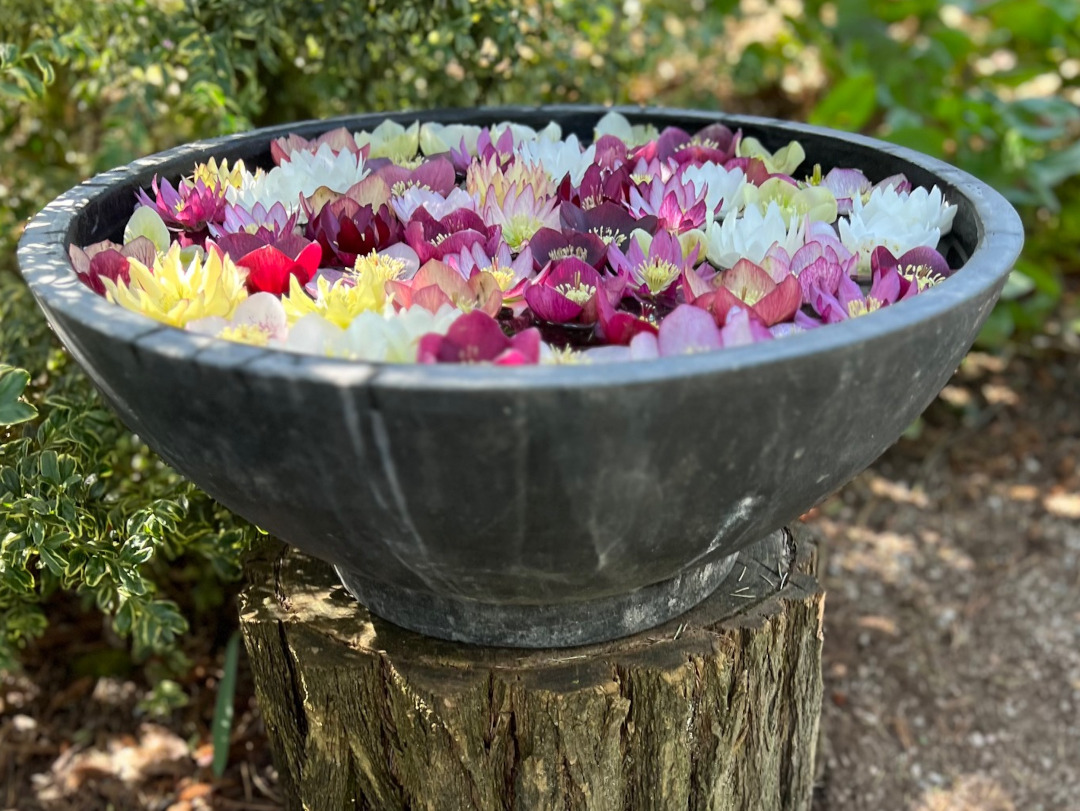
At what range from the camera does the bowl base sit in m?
1.38

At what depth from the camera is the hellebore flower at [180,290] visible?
3.87 ft

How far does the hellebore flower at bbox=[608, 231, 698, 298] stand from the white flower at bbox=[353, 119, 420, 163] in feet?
1.83

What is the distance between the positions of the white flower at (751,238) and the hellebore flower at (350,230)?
42 cm

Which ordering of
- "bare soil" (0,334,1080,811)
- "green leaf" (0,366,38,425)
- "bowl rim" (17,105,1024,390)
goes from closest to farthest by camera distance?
"bowl rim" (17,105,1024,390) < "green leaf" (0,366,38,425) < "bare soil" (0,334,1080,811)

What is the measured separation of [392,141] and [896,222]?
83 cm

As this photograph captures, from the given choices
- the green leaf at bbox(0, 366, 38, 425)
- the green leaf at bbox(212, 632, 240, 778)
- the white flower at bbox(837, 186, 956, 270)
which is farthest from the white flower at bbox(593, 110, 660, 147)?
the green leaf at bbox(212, 632, 240, 778)

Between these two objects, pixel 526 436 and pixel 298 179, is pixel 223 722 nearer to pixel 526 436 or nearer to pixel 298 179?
pixel 298 179

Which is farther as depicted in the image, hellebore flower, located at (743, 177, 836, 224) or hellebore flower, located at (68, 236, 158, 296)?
hellebore flower, located at (743, 177, 836, 224)

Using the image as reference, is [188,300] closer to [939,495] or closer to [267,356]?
[267,356]

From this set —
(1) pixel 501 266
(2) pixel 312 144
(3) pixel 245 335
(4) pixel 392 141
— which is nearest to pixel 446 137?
(4) pixel 392 141

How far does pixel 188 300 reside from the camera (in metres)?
1.21

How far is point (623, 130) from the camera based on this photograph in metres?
1.91

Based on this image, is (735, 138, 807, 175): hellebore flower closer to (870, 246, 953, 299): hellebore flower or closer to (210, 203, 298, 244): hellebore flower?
(870, 246, 953, 299): hellebore flower

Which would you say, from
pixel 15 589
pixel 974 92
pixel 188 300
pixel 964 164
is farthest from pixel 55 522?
pixel 974 92
